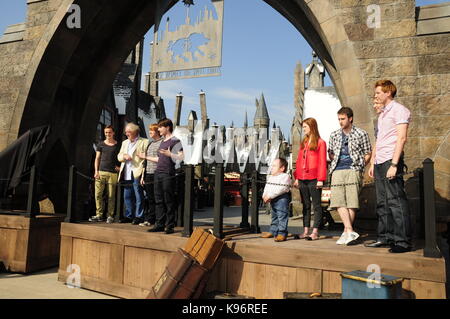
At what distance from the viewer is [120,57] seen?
9.12 m

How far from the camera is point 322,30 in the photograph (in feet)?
17.7

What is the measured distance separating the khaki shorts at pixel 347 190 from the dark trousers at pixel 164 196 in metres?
2.10

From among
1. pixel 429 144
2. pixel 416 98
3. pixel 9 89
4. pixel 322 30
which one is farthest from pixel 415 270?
pixel 9 89

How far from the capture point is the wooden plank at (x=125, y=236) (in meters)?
4.45

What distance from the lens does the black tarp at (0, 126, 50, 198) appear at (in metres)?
6.45

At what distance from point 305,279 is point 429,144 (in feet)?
8.55

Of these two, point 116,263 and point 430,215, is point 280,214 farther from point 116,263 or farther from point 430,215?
point 116,263

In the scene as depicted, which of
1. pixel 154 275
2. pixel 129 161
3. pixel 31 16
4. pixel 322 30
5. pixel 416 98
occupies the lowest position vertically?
pixel 154 275

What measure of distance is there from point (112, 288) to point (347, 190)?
3304 mm

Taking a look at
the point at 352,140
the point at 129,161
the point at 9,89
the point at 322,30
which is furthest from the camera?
the point at 9,89

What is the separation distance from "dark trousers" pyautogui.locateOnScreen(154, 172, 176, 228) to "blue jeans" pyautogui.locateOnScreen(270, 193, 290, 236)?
1.35 meters

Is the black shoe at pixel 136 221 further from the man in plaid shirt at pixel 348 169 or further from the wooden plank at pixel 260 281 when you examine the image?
the man in plaid shirt at pixel 348 169

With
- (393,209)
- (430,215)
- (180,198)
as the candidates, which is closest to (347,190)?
(393,209)
